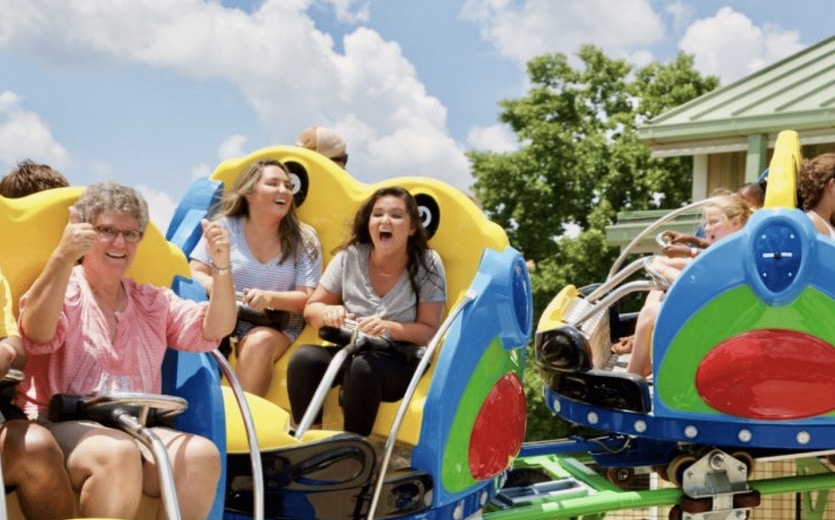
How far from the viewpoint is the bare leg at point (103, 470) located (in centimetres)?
251

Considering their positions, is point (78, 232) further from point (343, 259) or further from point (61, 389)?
point (343, 259)

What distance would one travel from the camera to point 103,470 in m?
2.51

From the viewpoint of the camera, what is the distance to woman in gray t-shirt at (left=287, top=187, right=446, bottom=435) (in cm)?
364

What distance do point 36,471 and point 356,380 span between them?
1.30 metres

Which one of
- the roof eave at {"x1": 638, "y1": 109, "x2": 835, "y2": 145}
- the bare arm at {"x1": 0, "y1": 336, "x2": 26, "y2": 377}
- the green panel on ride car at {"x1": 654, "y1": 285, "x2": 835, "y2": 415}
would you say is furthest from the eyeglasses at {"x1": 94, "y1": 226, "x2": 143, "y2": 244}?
the roof eave at {"x1": 638, "y1": 109, "x2": 835, "y2": 145}

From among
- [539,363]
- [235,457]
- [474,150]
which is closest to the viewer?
[235,457]

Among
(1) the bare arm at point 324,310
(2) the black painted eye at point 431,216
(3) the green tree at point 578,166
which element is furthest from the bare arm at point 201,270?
(3) the green tree at point 578,166

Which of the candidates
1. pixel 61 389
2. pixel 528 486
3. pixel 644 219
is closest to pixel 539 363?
pixel 528 486

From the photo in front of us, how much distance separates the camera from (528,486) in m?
4.18

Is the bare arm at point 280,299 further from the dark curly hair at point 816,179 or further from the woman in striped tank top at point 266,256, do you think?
the dark curly hair at point 816,179

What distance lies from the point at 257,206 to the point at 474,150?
53.1ft

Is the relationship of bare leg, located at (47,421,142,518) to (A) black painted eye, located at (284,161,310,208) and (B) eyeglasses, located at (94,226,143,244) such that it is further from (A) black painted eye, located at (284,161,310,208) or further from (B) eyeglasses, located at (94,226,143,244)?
(A) black painted eye, located at (284,161,310,208)

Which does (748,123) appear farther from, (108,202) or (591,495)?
(108,202)

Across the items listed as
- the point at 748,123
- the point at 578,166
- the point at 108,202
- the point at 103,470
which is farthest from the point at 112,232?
the point at 578,166
